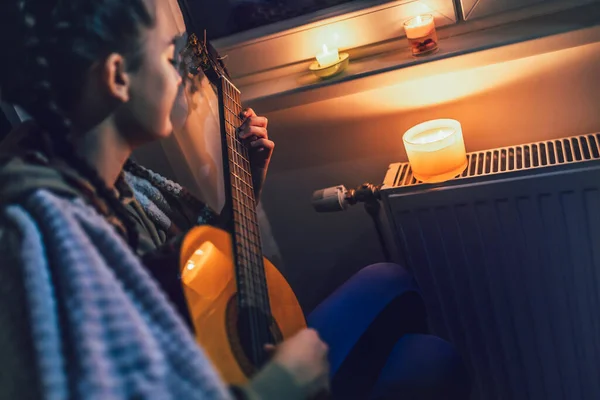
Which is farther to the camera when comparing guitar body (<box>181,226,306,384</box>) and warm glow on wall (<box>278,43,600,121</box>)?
warm glow on wall (<box>278,43,600,121</box>)

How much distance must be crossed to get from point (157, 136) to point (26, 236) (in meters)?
0.15

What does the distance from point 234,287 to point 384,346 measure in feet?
0.78

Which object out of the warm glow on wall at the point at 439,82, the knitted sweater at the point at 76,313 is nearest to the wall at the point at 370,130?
the warm glow on wall at the point at 439,82

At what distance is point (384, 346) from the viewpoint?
0.67 metres

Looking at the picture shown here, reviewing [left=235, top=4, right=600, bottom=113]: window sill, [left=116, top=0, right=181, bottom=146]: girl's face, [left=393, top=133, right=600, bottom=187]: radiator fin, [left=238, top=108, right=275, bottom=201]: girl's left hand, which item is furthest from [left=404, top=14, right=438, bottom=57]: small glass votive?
[left=116, top=0, right=181, bottom=146]: girl's face

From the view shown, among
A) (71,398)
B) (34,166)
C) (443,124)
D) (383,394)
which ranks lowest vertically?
(383,394)

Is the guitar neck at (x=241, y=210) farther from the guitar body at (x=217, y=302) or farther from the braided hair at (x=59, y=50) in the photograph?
the braided hair at (x=59, y=50)

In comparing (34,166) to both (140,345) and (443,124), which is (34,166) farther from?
(443,124)

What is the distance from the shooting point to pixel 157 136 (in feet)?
1.61

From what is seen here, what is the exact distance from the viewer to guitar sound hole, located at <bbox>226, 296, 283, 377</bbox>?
47cm

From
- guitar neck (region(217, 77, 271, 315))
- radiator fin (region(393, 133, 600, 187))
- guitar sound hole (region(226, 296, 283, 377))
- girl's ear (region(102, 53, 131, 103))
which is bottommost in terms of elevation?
radiator fin (region(393, 133, 600, 187))

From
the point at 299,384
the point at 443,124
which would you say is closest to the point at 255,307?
the point at 299,384

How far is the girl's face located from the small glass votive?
445 mm

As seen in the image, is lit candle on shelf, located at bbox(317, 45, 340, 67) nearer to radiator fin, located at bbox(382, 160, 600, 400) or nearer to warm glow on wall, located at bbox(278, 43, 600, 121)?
warm glow on wall, located at bbox(278, 43, 600, 121)
